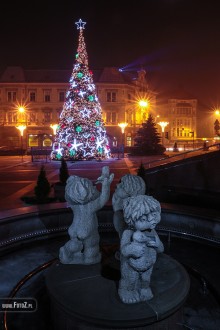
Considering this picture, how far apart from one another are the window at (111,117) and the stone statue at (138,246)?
181ft

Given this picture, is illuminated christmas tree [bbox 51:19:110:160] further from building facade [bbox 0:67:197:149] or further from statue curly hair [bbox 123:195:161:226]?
statue curly hair [bbox 123:195:161:226]

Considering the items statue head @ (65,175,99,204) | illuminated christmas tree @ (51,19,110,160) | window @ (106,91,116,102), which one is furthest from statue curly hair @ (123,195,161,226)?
window @ (106,91,116,102)

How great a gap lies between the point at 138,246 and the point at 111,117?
55.9m

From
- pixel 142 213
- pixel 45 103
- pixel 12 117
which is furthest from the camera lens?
pixel 45 103

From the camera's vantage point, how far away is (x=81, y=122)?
108ft

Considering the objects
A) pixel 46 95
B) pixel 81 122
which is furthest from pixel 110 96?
pixel 81 122

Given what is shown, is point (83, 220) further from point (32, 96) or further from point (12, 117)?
point (32, 96)

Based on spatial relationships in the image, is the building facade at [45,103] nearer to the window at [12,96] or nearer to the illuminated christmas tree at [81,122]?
the window at [12,96]

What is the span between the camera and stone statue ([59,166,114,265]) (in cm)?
505

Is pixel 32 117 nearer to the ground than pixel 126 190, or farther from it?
farther from it

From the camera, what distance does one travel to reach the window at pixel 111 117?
5869cm

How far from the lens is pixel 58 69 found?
60.9 metres

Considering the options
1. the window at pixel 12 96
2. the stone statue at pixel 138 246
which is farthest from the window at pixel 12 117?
the stone statue at pixel 138 246

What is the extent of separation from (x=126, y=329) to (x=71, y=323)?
2.35ft
